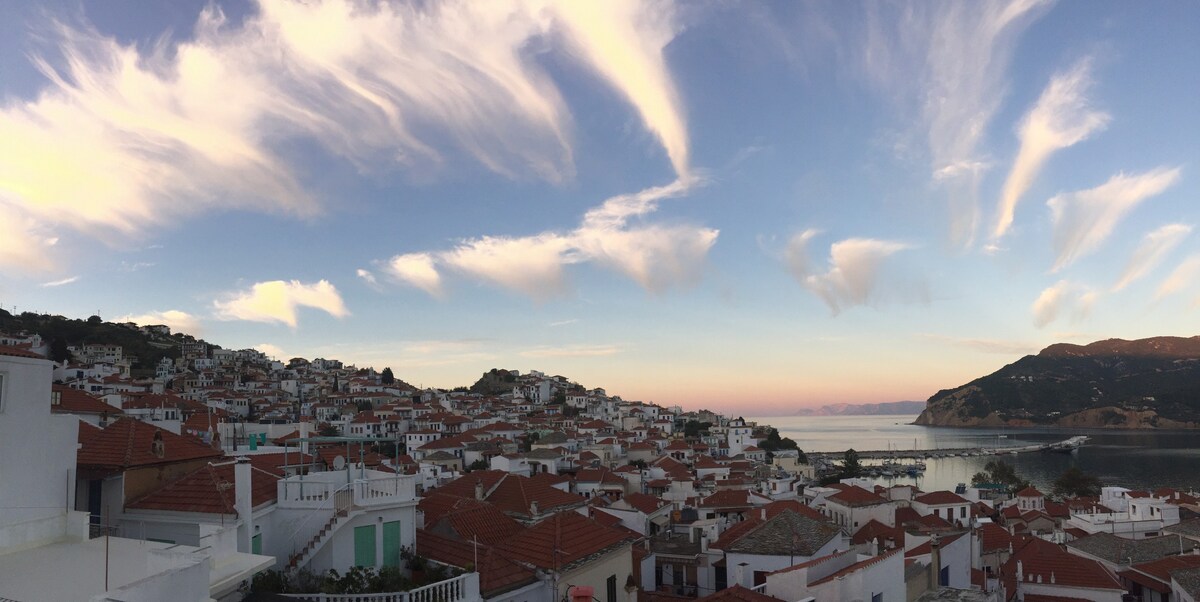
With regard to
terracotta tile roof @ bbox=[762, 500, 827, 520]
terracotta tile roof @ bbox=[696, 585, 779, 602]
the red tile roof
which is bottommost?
the red tile roof

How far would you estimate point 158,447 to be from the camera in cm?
1432

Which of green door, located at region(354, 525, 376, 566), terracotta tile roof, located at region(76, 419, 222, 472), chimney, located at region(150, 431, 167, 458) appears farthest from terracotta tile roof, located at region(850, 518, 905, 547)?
chimney, located at region(150, 431, 167, 458)

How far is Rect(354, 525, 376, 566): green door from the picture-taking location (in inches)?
512

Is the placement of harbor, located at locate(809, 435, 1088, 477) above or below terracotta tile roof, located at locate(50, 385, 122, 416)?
below

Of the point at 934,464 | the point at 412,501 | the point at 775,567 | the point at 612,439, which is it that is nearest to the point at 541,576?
the point at 412,501

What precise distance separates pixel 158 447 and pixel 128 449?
82cm

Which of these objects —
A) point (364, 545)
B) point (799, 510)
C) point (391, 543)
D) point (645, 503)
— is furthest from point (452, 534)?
point (645, 503)

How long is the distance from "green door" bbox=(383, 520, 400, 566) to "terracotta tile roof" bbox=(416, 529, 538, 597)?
992 millimetres

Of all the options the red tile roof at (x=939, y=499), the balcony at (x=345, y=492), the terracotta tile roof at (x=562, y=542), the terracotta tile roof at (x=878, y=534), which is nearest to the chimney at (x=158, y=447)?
the balcony at (x=345, y=492)

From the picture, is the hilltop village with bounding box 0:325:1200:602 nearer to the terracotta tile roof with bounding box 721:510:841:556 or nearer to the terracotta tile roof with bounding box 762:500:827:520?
the terracotta tile roof with bounding box 721:510:841:556

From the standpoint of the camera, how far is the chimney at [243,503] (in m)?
12.2

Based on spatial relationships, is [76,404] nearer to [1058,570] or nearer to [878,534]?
[878,534]

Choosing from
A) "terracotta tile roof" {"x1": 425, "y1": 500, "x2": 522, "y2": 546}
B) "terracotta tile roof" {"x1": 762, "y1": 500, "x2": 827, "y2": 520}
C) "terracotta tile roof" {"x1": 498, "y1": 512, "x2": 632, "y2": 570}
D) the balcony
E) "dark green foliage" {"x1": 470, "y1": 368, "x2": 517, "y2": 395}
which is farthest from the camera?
"dark green foliage" {"x1": 470, "y1": 368, "x2": 517, "y2": 395}

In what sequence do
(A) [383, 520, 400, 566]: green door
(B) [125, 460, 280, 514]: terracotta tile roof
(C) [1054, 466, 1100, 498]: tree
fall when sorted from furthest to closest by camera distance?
(C) [1054, 466, 1100, 498]: tree, (A) [383, 520, 400, 566]: green door, (B) [125, 460, 280, 514]: terracotta tile roof
